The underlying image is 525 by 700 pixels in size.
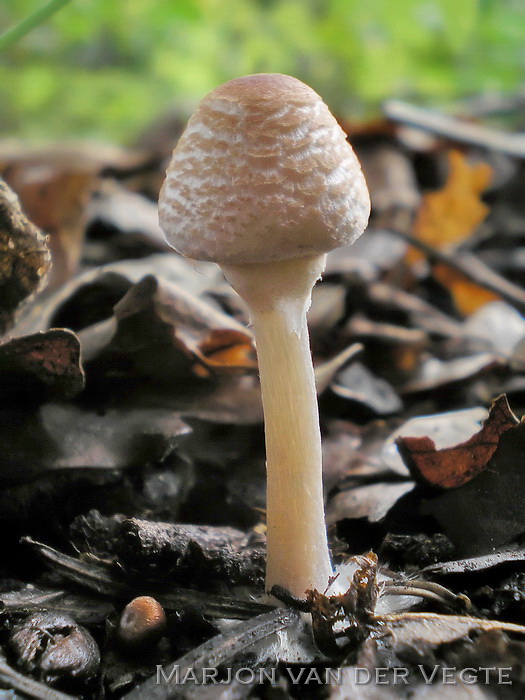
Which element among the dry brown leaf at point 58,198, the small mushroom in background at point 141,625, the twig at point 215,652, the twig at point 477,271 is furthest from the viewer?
the twig at point 477,271

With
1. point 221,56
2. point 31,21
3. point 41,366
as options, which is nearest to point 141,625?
point 41,366

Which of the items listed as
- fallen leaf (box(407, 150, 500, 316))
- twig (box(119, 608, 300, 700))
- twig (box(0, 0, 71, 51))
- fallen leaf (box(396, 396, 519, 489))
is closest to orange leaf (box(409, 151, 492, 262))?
fallen leaf (box(407, 150, 500, 316))

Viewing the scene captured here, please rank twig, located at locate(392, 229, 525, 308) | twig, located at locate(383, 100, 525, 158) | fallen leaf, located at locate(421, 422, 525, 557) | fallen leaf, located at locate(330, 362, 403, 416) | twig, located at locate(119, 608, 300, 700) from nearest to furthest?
twig, located at locate(119, 608, 300, 700), fallen leaf, located at locate(421, 422, 525, 557), fallen leaf, located at locate(330, 362, 403, 416), twig, located at locate(392, 229, 525, 308), twig, located at locate(383, 100, 525, 158)

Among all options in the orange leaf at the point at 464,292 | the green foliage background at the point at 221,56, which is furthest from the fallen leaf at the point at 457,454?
the green foliage background at the point at 221,56

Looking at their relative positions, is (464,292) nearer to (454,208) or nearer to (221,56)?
(454,208)

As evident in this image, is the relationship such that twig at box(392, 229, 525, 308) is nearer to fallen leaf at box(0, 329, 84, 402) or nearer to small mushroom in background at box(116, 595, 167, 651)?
fallen leaf at box(0, 329, 84, 402)

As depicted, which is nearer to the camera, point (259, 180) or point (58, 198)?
point (259, 180)

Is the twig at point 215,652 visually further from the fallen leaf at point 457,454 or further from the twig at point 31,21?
the twig at point 31,21
